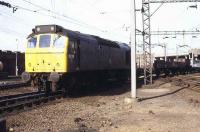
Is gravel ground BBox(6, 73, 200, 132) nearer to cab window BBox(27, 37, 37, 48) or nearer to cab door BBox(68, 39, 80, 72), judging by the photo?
cab door BBox(68, 39, 80, 72)

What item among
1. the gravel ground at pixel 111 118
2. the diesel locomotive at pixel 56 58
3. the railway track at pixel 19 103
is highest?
the diesel locomotive at pixel 56 58

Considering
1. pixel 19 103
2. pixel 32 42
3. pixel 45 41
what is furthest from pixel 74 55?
pixel 19 103

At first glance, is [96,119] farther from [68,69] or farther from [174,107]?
[68,69]

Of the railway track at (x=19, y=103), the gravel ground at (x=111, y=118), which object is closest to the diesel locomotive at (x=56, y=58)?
the railway track at (x=19, y=103)

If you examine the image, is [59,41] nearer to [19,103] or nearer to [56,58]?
[56,58]

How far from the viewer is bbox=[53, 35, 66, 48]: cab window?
18203 mm

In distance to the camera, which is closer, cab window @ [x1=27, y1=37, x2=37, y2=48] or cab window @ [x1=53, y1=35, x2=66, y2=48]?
cab window @ [x1=53, y1=35, x2=66, y2=48]

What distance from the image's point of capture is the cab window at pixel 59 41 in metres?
18.2

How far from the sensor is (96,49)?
23109 millimetres

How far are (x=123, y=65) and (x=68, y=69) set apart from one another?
1367 centimetres

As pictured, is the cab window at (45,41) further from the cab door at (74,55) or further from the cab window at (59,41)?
the cab door at (74,55)

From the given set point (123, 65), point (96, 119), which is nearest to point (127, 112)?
point (96, 119)

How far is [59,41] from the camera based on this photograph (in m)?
18.3

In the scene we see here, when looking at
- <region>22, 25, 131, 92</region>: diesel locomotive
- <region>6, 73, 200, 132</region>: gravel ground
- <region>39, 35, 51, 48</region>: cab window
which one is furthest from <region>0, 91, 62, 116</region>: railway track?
<region>39, 35, 51, 48</region>: cab window
